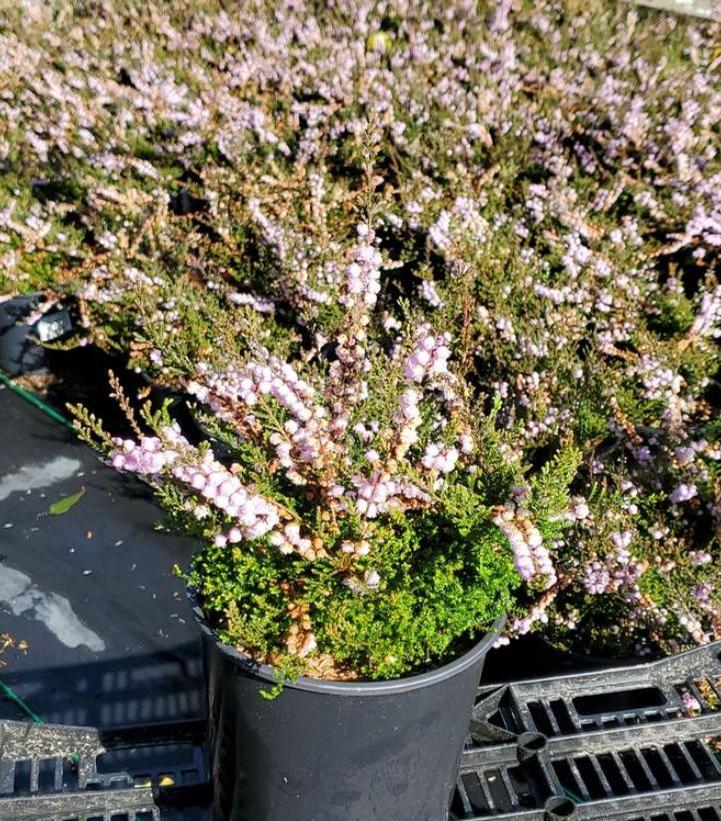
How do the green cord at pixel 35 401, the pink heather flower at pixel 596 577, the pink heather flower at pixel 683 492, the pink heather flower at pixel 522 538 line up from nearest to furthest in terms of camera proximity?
1. the pink heather flower at pixel 522 538
2. the pink heather flower at pixel 596 577
3. the pink heather flower at pixel 683 492
4. the green cord at pixel 35 401

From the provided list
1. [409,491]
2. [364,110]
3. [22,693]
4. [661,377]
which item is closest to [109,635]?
[22,693]

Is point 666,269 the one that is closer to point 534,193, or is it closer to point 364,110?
point 534,193

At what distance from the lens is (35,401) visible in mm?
3424

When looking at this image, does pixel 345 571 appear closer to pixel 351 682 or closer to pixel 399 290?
pixel 351 682

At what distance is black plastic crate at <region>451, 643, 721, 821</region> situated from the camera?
1.61 m

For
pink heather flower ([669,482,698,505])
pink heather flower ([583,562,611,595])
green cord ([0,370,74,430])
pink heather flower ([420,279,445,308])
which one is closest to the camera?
pink heather flower ([583,562,611,595])

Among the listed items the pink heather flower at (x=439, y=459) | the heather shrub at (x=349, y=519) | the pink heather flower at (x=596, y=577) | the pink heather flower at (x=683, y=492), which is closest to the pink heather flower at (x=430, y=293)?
the pink heather flower at (x=683, y=492)

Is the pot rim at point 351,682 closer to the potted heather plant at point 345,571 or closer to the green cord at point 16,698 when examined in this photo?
the potted heather plant at point 345,571

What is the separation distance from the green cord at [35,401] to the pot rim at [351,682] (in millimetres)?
2164

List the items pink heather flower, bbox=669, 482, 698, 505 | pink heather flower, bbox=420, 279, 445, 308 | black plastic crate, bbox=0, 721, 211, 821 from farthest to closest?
pink heather flower, bbox=420, 279, 445, 308, pink heather flower, bbox=669, 482, 698, 505, black plastic crate, bbox=0, 721, 211, 821

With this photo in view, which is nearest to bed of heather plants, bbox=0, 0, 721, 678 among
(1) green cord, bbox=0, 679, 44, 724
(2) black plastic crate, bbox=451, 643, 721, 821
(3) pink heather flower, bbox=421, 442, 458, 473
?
(3) pink heather flower, bbox=421, 442, 458, 473

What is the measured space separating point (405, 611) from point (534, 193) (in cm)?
268

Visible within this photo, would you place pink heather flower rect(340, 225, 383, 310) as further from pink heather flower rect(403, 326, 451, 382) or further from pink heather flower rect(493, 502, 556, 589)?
pink heather flower rect(493, 502, 556, 589)

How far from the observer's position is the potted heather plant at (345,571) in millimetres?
1329
